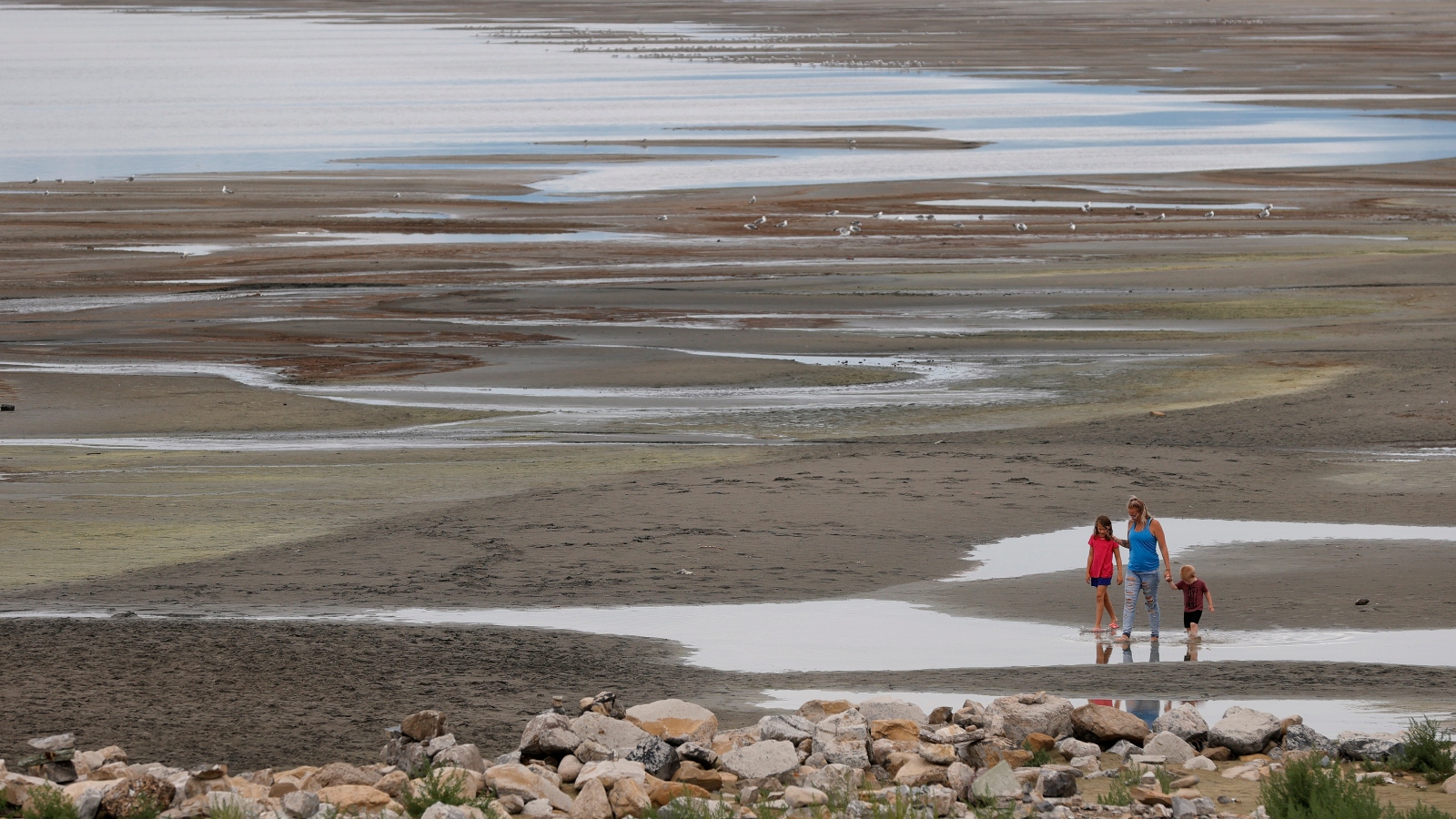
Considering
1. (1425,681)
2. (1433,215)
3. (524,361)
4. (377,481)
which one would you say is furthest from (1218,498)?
(1433,215)

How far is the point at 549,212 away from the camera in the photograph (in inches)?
1984

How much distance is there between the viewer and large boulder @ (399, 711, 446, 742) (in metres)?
10.8

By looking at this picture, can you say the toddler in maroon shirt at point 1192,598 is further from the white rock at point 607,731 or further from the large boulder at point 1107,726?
the white rock at point 607,731

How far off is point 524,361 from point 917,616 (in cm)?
1583

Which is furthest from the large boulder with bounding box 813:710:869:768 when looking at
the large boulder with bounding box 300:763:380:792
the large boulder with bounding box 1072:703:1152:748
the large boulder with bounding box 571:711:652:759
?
the large boulder with bounding box 300:763:380:792

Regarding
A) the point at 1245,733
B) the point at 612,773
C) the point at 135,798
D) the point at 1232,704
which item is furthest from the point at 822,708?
the point at 135,798

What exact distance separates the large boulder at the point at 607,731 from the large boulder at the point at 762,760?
24.4 inches

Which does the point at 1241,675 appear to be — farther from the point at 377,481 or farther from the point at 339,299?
the point at 339,299

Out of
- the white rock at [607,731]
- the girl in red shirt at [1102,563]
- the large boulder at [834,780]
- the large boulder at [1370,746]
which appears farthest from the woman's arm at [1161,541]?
the white rock at [607,731]

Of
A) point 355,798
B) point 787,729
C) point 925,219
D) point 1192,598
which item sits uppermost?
point 925,219

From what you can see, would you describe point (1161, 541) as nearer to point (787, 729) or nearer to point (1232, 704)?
point (1232, 704)

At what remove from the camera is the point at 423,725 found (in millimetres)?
10844

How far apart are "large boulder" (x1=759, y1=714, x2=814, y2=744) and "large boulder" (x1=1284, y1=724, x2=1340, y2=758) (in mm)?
2740

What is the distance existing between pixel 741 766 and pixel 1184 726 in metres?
2.68
